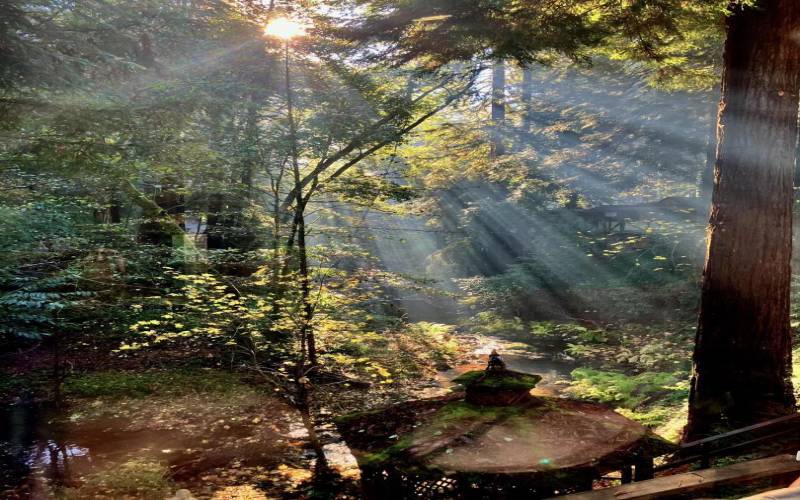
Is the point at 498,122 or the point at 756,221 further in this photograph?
the point at 498,122

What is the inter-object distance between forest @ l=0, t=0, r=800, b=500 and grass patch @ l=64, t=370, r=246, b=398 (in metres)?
0.08

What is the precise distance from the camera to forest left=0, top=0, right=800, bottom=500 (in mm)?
4871

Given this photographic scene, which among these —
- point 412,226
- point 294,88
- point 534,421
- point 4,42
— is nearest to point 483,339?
point 294,88

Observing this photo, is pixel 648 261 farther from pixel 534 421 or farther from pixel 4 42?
pixel 4 42

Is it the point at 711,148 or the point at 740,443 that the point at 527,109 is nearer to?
the point at 711,148

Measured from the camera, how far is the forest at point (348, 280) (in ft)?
16.0

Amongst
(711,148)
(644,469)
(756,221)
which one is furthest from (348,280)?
(711,148)

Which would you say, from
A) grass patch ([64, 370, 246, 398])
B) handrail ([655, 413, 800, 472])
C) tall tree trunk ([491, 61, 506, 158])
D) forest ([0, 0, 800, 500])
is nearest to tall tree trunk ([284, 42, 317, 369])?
forest ([0, 0, 800, 500])

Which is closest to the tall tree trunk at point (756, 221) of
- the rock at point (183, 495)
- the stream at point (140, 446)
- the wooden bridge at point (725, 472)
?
the wooden bridge at point (725, 472)

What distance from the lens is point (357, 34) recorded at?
20.8 ft

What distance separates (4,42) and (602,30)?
7.66 meters

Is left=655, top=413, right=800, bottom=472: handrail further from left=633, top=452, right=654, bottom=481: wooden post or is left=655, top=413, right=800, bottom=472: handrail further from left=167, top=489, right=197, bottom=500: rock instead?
left=167, top=489, right=197, bottom=500: rock

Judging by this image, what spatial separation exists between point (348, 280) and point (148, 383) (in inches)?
232

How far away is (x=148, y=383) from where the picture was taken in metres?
11.0
